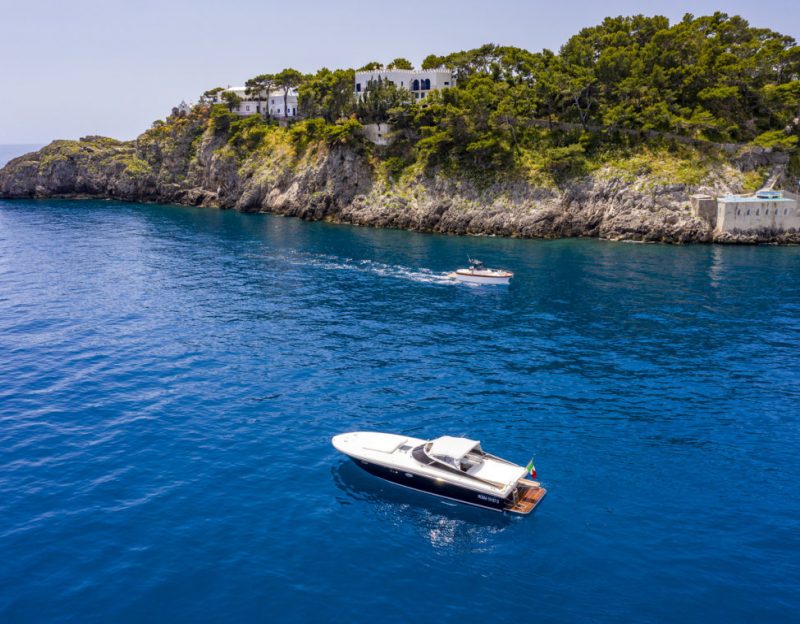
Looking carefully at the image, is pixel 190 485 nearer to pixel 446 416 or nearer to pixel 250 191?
pixel 446 416

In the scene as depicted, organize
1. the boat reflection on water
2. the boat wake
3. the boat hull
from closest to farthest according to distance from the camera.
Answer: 1. the boat reflection on water
2. the boat hull
3. the boat wake

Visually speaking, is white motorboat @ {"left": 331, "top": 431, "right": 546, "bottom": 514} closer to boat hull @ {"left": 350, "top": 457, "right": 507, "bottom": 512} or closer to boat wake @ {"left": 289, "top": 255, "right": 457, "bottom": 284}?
boat hull @ {"left": 350, "top": 457, "right": 507, "bottom": 512}

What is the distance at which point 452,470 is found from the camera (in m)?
32.4

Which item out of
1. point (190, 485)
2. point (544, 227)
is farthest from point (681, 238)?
point (190, 485)

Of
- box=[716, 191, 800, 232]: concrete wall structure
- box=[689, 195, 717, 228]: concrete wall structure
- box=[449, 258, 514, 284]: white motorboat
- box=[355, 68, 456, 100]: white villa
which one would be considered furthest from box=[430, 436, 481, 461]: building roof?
box=[355, 68, 456, 100]: white villa

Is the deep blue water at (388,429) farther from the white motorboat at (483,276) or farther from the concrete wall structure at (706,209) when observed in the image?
the concrete wall structure at (706,209)

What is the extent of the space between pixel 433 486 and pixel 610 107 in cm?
10694

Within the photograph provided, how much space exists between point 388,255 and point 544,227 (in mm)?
35629

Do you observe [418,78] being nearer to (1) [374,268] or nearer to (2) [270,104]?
(2) [270,104]

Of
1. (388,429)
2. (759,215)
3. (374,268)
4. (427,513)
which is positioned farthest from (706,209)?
(427,513)

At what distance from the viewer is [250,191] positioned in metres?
144

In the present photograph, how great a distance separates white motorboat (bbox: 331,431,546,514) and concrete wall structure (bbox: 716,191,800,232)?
88666 millimetres

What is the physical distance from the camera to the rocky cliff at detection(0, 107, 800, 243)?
10625cm

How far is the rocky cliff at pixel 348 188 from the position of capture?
4183 inches
